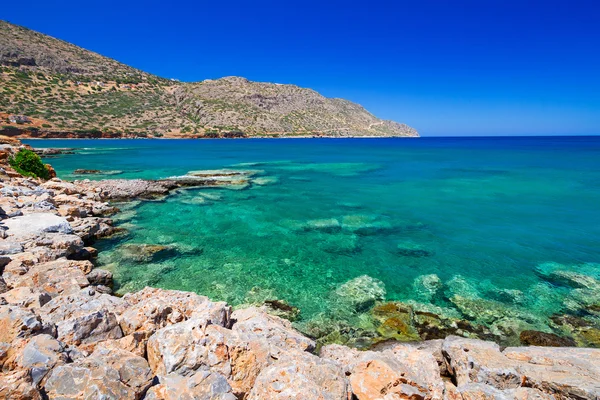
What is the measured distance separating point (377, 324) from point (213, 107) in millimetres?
160343

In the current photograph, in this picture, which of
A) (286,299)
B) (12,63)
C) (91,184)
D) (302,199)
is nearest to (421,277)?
(286,299)

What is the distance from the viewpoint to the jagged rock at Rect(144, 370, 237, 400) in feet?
16.6

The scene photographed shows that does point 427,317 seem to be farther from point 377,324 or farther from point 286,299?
point 286,299

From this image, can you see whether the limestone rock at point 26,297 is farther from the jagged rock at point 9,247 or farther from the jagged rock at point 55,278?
the jagged rock at point 9,247

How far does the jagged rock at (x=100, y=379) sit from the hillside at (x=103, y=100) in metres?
107

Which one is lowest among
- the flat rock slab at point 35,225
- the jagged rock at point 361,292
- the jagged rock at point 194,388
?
the jagged rock at point 361,292

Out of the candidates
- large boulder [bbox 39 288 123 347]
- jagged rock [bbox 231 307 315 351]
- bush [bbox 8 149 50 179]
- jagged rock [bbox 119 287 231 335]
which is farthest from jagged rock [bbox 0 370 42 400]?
bush [bbox 8 149 50 179]

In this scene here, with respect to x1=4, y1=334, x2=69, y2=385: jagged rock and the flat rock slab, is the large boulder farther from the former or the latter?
the flat rock slab

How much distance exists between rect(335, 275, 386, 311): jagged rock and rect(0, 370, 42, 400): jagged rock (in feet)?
31.3

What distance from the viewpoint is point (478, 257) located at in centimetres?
1702

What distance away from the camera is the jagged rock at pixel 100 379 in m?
4.70

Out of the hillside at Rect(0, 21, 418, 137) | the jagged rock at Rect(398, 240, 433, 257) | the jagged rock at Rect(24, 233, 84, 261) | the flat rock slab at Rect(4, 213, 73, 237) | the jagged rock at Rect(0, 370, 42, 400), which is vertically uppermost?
the hillside at Rect(0, 21, 418, 137)

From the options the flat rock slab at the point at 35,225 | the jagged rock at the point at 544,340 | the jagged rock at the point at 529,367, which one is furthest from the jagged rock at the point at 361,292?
the flat rock slab at the point at 35,225

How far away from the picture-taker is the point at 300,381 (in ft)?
17.1
